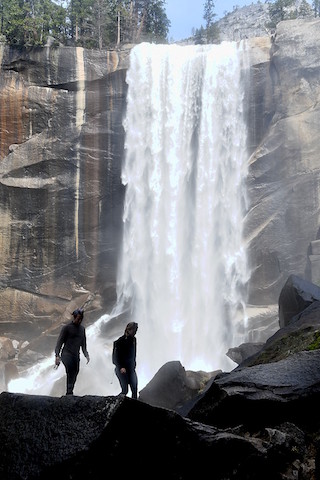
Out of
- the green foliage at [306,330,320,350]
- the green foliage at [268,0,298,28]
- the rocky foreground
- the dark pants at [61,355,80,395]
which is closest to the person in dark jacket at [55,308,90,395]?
the dark pants at [61,355,80,395]

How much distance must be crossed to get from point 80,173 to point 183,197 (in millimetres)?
5982

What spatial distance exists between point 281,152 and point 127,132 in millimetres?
8666

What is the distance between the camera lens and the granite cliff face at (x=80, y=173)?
894 inches

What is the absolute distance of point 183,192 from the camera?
80.8ft

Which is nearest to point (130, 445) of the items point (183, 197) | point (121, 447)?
point (121, 447)

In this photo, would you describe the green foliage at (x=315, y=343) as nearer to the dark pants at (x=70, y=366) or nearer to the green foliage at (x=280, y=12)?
the dark pants at (x=70, y=366)

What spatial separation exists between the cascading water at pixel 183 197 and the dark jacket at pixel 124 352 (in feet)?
55.6

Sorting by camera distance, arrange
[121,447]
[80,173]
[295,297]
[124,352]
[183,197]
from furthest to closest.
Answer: [183,197] → [80,173] → [295,297] → [124,352] → [121,447]

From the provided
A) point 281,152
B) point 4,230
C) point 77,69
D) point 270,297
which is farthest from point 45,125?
point 270,297

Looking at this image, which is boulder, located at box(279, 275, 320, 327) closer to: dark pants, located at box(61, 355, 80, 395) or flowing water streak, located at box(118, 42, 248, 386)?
dark pants, located at box(61, 355, 80, 395)

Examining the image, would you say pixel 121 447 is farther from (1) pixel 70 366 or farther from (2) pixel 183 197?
(2) pixel 183 197

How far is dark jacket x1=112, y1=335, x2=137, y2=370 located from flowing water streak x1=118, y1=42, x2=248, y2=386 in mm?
17142

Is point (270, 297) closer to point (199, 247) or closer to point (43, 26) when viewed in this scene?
point (199, 247)

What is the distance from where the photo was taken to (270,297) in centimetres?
2259
